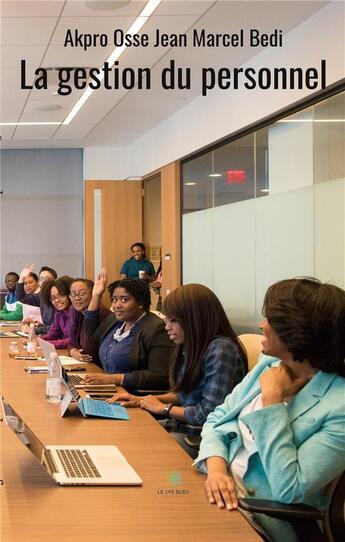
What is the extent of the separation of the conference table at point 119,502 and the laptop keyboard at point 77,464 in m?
0.07

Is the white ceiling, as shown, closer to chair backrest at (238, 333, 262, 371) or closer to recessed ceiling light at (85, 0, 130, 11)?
recessed ceiling light at (85, 0, 130, 11)

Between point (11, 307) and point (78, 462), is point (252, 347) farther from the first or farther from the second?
point (11, 307)

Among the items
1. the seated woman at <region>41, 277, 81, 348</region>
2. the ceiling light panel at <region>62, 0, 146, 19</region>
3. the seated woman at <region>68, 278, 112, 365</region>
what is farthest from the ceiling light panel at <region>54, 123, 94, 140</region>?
the seated woman at <region>68, 278, 112, 365</region>

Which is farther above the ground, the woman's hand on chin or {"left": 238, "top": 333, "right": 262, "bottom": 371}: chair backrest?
{"left": 238, "top": 333, "right": 262, "bottom": 371}: chair backrest

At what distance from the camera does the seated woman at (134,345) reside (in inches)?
138

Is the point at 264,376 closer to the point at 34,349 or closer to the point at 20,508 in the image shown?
the point at 20,508

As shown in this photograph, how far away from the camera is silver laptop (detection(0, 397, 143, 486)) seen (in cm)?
187

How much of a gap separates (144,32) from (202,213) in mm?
2646

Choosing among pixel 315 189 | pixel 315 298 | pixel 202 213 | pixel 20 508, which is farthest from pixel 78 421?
pixel 202 213

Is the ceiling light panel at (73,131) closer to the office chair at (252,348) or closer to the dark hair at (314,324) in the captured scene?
the office chair at (252,348)

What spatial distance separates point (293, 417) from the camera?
182cm

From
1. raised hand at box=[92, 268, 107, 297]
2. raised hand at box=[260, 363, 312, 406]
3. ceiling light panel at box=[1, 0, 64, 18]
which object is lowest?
raised hand at box=[260, 363, 312, 406]

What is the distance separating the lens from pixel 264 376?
6.28 ft

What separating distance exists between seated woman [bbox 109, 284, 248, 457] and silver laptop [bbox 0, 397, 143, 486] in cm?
61
